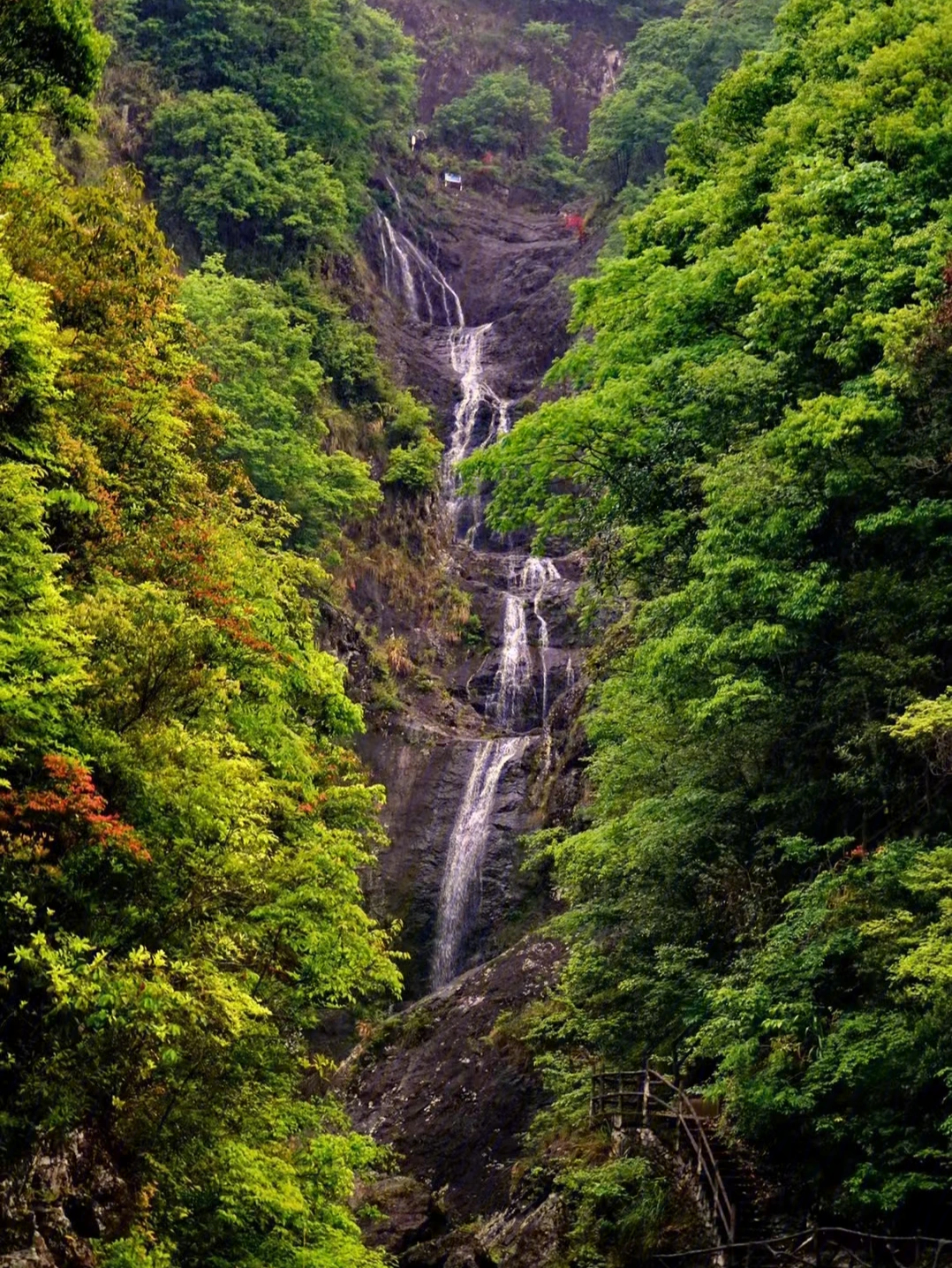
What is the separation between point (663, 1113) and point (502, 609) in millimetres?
23314

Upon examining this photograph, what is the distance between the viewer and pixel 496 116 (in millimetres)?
63688

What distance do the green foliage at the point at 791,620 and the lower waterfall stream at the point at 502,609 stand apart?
160 inches

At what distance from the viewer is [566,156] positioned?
6625 cm

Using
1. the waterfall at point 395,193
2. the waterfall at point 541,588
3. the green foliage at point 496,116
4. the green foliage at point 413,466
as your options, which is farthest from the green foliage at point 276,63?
the green foliage at point 496,116

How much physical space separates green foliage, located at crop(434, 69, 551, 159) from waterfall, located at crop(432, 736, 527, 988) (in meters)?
44.5

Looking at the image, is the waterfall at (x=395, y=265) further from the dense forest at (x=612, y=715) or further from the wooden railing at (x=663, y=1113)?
the wooden railing at (x=663, y=1113)

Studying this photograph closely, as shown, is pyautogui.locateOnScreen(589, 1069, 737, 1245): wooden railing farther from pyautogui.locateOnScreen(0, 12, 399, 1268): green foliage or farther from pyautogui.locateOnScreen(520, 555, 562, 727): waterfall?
pyautogui.locateOnScreen(520, 555, 562, 727): waterfall

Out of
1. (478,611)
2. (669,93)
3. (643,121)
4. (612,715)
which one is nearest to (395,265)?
(643,121)

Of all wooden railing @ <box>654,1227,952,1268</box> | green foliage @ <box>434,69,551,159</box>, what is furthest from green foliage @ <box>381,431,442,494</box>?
green foliage @ <box>434,69,551,159</box>

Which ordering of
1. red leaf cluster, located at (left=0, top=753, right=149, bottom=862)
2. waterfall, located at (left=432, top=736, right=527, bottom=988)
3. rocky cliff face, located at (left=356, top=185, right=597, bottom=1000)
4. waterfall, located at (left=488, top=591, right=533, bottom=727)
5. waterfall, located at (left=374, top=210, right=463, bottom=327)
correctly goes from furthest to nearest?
waterfall, located at (left=374, top=210, right=463, bottom=327), waterfall, located at (left=488, top=591, right=533, bottom=727), rocky cliff face, located at (left=356, top=185, right=597, bottom=1000), waterfall, located at (left=432, top=736, right=527, bottom=988), red leaf cluster, located at (left=0, top=753, right=149, bottom=862)

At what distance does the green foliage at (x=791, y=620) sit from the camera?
11.1 m

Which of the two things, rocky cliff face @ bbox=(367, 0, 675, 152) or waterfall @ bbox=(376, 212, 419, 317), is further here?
rocky cliff face @ bbox=(367, 0, 675, 152)

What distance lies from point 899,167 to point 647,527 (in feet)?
19.4

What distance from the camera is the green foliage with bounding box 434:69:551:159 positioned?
63312mm
